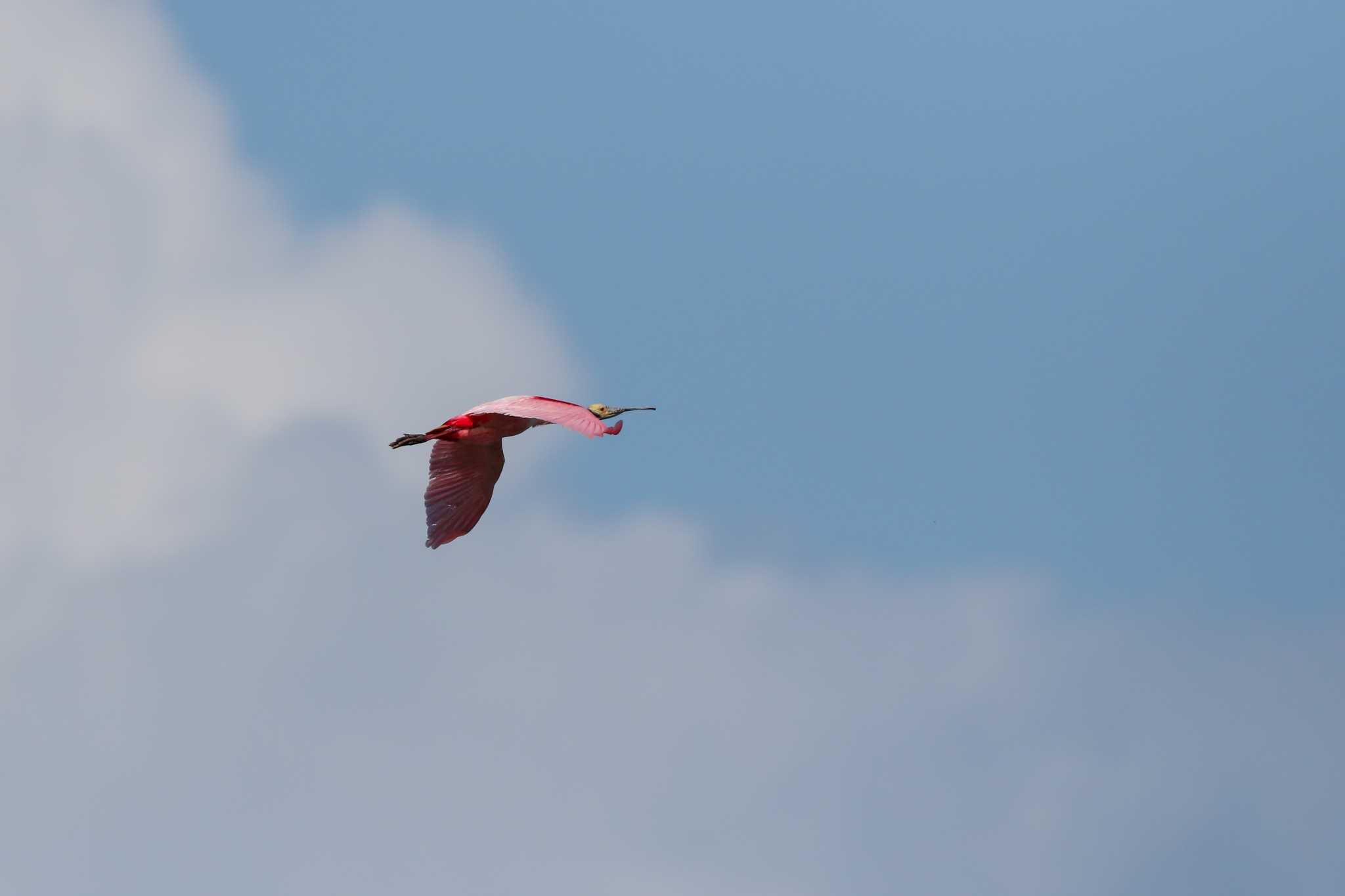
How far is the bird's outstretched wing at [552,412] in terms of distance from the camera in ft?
79.2

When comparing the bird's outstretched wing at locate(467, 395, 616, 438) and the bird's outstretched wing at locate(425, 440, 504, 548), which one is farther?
the bird's outstretched wing at locate(425, 440, 504, 548)

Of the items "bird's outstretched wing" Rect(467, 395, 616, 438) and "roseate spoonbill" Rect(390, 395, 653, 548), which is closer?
"bird's outstretched wing" Rect(467, 395, 616, 438)

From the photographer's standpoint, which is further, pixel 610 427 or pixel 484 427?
pixel 484 427

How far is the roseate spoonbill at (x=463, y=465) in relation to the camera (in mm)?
28484

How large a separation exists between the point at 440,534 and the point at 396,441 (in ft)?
6.38

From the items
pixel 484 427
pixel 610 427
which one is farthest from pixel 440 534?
pixel 610 427

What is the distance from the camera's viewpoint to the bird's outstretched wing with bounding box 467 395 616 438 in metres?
24.1

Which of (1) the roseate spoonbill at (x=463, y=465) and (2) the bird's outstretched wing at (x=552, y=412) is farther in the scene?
(1) the roseate spoonbill at (x=463, y=465)

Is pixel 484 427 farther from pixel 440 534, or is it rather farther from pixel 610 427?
pixel 610 427

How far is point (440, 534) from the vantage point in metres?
29.8

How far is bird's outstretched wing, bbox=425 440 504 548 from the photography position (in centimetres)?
2981

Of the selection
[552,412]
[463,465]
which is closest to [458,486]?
[463,465]

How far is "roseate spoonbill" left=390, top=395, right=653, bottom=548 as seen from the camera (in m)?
28.5

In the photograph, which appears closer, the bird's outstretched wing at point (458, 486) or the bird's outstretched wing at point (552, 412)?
the bird's outstretched wing at point (552, 412)
